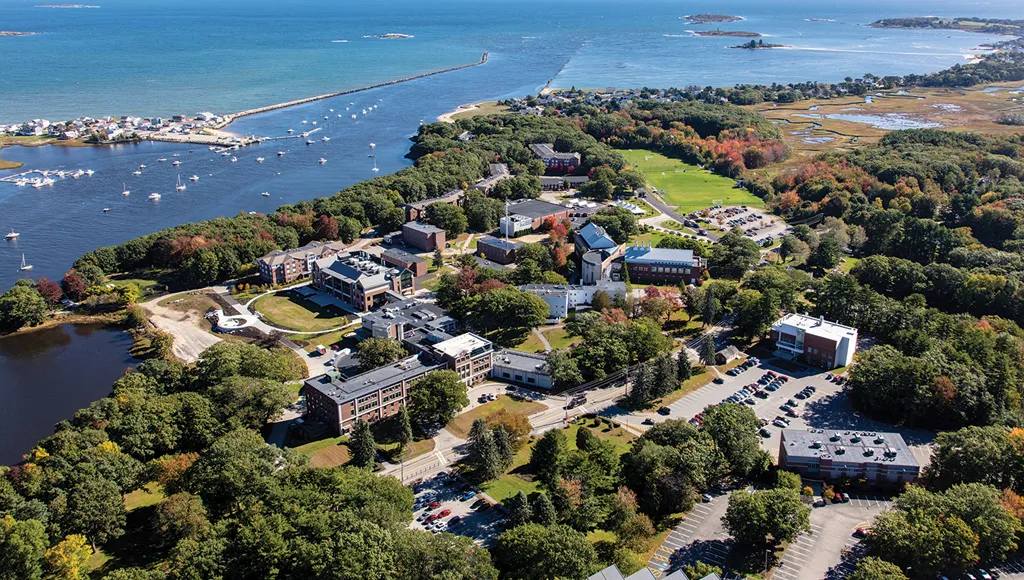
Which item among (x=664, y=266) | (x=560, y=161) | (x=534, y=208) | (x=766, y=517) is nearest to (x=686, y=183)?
(x=560, y=161)

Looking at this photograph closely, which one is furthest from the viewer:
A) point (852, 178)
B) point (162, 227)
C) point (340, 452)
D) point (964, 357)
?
point (852, 178)

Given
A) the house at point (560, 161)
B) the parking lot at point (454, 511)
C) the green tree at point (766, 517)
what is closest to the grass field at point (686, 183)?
the house at point (560, 161)

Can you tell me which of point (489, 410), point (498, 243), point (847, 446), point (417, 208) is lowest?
point (489, 410)

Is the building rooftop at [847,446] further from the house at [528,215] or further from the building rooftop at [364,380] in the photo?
the house at [528,215]

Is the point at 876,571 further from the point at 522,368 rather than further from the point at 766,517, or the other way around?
the point at 522,368

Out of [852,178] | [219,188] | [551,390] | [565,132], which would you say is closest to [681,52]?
[565,132]

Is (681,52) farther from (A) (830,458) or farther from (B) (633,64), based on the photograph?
(A) (830,458)

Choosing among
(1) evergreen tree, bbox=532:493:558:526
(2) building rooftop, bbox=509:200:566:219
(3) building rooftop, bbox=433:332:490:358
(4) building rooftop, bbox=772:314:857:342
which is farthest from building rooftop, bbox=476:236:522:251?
(1) evergreen tree, bbox=532:493:558:526
